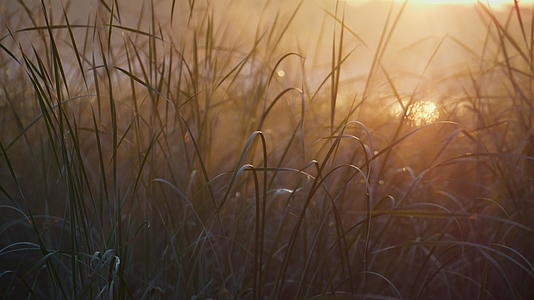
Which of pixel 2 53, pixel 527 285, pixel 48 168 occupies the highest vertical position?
pixel 2 53

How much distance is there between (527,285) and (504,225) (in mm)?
118

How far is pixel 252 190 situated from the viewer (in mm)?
1823

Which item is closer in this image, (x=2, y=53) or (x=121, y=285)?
(x=121, y=285)

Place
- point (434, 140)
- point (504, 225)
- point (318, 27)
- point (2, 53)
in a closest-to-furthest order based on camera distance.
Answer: point (504, 225) < point (434, 140) < point (2, 53) < point (318, 27)

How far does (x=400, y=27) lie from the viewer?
2461mm

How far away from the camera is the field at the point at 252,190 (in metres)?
1.14

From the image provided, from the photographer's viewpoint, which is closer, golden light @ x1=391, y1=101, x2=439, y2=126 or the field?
the field

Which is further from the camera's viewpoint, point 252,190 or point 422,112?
point 252,190

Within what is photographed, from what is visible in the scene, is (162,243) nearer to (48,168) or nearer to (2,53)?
(48,168)

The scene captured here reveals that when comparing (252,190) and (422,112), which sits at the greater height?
(422,112)

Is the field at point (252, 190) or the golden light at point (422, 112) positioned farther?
the golden light at point (422, 112)

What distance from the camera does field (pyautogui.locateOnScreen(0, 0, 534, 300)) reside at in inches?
44.8

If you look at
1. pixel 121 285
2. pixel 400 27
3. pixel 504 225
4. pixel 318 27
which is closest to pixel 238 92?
pixel 318 27

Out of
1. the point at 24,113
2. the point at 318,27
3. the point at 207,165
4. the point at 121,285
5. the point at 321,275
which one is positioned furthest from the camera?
the point at 318,27
